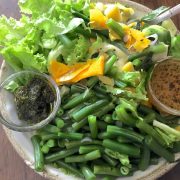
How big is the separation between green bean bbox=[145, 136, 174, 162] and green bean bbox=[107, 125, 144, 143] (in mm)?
23

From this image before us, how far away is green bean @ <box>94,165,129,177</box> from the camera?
1.22 meters

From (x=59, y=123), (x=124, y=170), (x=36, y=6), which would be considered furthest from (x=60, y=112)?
(x=36, y=6)

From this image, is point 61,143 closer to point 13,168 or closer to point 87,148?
point 87,148

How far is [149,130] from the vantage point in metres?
1.23

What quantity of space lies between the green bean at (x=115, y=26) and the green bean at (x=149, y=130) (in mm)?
302

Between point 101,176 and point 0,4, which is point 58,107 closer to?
point 101,176

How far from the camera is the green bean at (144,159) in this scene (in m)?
1.24

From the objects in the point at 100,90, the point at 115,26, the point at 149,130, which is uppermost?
the point at 115,26

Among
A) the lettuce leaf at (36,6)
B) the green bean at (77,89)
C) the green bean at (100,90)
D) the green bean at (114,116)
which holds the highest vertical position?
the lettuce leaf at (36,6)

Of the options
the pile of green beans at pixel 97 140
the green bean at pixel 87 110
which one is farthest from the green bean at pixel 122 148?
the green bean at pixel 87 110

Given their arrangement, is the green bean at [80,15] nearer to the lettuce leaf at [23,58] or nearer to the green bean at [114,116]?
the lettuce leaf at [23,58]

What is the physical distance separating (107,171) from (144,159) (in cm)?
12

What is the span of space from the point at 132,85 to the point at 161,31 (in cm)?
23

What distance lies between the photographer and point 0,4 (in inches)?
65.4
